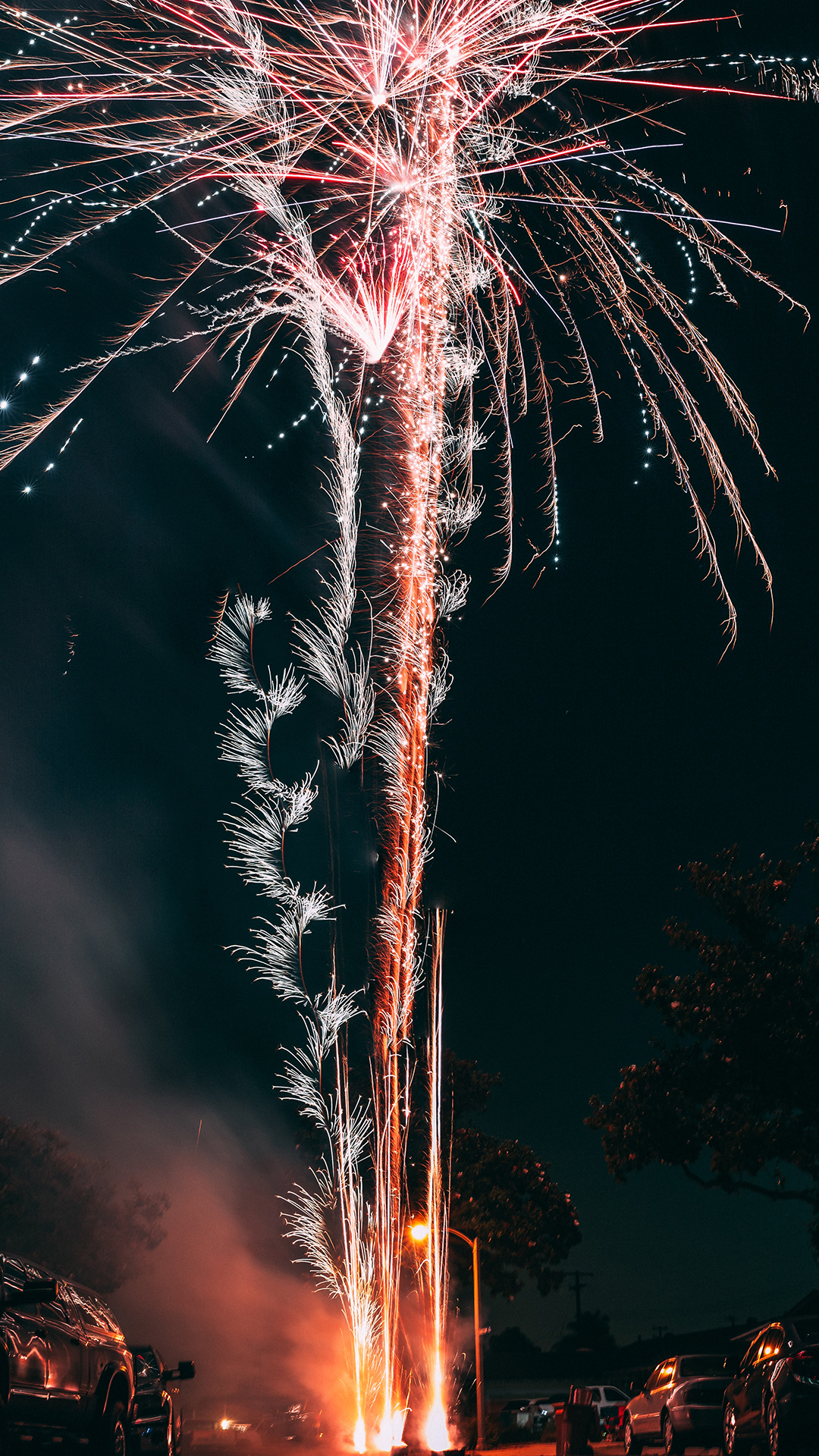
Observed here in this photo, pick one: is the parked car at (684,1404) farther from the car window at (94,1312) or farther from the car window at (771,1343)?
the car window at (94,1312)

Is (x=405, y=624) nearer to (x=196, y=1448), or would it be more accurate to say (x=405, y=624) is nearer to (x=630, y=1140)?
(x=630, y=1140)

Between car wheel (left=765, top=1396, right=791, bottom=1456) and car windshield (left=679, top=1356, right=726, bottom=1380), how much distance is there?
18.2 feet

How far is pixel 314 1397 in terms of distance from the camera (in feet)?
108

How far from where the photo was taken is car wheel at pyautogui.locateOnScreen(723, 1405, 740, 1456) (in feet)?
35.6

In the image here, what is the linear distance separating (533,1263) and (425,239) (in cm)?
3082

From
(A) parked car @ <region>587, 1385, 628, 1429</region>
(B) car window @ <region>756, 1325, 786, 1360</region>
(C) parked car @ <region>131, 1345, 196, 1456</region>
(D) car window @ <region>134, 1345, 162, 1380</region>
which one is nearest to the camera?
(B) car window @ <region>756, 1325, 786, 1360</region>

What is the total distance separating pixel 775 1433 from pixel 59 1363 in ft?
19.0

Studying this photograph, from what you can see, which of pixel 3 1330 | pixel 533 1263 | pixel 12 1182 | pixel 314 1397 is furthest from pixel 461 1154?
pixel 3 1330

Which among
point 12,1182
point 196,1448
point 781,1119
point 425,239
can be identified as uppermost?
point 425,239

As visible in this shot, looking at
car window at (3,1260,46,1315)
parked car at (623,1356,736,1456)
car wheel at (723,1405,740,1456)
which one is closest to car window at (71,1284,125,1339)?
car window at (3,1260,46,1315)

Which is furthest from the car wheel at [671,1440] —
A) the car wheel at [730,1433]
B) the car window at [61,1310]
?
the car window at [61,1310]

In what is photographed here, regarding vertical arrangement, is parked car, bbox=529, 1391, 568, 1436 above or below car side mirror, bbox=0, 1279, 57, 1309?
below

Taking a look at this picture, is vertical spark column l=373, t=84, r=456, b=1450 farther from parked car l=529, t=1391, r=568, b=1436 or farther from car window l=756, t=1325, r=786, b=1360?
parked car l=529, t=1391, r=568, b=1436

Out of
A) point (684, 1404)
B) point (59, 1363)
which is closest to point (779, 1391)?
point (684, 1404)
